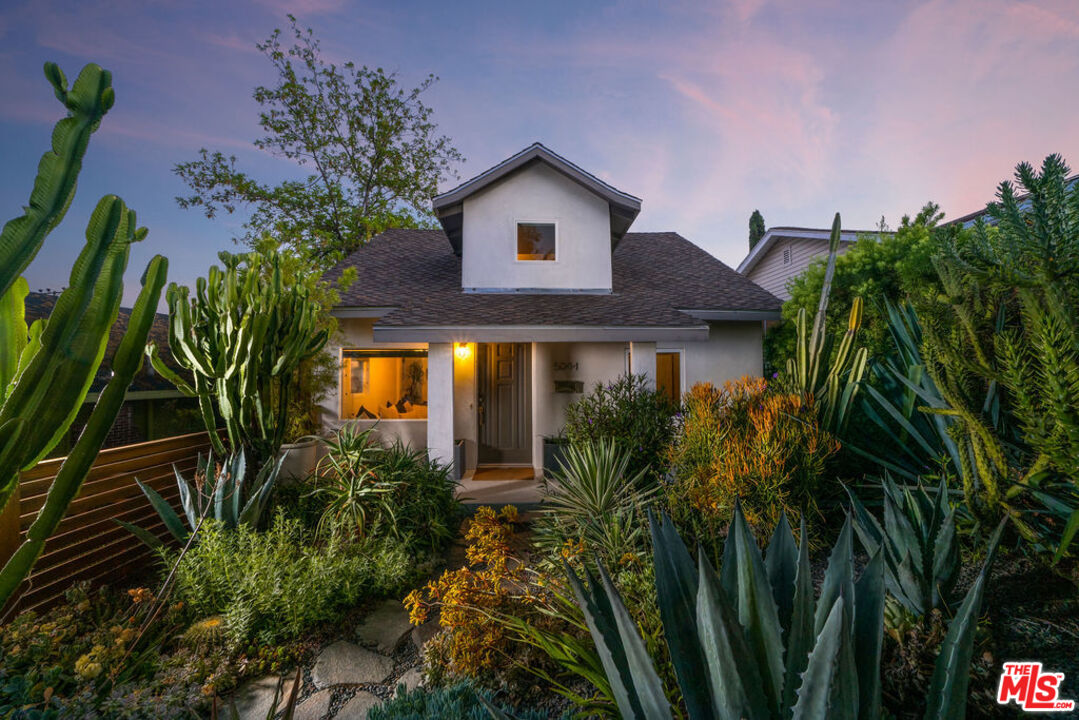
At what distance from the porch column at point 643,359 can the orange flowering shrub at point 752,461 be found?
2.21 meters

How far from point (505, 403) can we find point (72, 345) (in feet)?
25.0

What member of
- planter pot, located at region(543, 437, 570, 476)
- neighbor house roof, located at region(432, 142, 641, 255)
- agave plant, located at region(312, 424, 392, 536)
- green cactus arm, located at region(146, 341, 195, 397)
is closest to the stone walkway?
agave plant, located at region(312, 424, 392, 536)

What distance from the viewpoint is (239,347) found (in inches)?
175

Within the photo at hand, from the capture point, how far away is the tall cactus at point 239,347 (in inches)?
177

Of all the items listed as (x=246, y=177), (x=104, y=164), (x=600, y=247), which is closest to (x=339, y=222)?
(x=246, y=177)

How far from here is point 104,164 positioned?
327 inches

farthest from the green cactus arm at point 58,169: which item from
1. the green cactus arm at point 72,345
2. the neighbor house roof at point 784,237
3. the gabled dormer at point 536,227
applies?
the neighbor house roof at point 784,237

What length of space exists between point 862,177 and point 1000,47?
5.78 meters

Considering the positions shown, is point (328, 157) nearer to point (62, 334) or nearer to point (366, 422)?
point (366, 422)

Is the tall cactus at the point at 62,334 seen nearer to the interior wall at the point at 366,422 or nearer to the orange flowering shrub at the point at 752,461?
the orange flowering shrub at the point at 752,461

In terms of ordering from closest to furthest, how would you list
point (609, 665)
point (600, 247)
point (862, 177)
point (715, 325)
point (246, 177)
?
point (609, 665) < point (600, 247) < point (715, 325) < point (862, 177) < point (246, 177)

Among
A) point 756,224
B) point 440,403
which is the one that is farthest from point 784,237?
point 756,224

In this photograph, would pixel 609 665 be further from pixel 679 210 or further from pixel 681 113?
pixel 679 210

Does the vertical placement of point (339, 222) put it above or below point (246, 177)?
below
